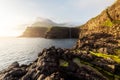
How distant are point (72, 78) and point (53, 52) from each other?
15334 mm

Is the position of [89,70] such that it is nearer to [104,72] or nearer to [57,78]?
[104,72]

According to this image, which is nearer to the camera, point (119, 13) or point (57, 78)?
point (57, 78)

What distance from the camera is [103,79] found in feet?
133

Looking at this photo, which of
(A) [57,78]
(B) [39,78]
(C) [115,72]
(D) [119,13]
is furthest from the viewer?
(D) [119,13]

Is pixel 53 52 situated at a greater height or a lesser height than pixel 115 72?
greater

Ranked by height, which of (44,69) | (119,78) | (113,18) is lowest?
(119,78)

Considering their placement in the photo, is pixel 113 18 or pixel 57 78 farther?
pixel 113 18

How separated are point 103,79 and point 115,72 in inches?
322

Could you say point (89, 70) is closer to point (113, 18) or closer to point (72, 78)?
point (72, 78)

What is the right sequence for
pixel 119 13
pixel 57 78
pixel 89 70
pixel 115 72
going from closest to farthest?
pixel 57 78 → pixel 89 70 → pixel 115 72 → pixel 119 13

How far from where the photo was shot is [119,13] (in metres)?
156

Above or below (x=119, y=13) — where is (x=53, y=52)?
below

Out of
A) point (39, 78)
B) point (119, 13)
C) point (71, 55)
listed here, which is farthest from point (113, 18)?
point (39, 78)

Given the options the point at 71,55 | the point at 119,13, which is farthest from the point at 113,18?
the point at 71,55
